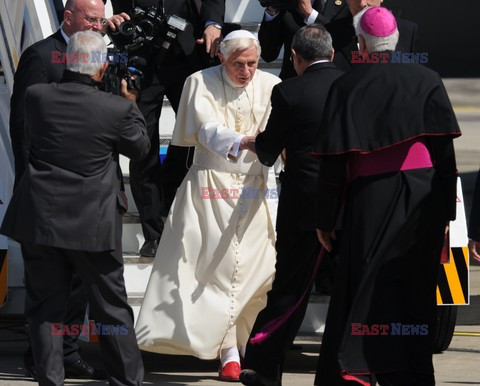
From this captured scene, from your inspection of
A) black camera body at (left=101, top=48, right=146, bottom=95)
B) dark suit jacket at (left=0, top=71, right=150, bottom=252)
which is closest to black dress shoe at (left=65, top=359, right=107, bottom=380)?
dark suit jacket at (left=0, top=71, right=150, bottom=252)

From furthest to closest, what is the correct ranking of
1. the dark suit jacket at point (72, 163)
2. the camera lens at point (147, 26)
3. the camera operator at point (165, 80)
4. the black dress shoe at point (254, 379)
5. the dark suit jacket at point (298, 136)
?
the camera operator at point (165, 80), the camera lens at point (147, 26), the black dress shoe at point (254, 379), the dark suit jacket at point (298, 136), the dark suit jacket at point (72, 163)

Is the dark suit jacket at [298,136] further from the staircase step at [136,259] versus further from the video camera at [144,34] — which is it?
the staircase step at [136,259]

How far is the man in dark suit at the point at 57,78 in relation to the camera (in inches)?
260

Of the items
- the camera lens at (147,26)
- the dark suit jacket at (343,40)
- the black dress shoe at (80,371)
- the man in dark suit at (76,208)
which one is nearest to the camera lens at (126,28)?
the camera lens at (147,26)

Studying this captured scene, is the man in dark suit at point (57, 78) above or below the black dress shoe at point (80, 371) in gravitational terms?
above

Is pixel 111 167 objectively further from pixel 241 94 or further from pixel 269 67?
pixel 269 67

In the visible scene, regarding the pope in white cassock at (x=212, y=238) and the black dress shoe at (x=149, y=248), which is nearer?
the pope in white cassock at (x=212, y=238)

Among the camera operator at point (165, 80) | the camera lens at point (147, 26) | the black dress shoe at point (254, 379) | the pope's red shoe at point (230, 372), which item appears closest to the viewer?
the black dress shoe at point (254, 379)

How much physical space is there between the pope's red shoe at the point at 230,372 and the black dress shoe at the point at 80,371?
1.98 ft

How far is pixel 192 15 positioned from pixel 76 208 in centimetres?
221

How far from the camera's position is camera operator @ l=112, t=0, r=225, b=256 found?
7344mm

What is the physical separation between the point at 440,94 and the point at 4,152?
299 centimetres

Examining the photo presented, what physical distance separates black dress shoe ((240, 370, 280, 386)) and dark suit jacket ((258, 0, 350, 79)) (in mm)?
1748

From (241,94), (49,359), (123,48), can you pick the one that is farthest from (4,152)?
(49,359)
